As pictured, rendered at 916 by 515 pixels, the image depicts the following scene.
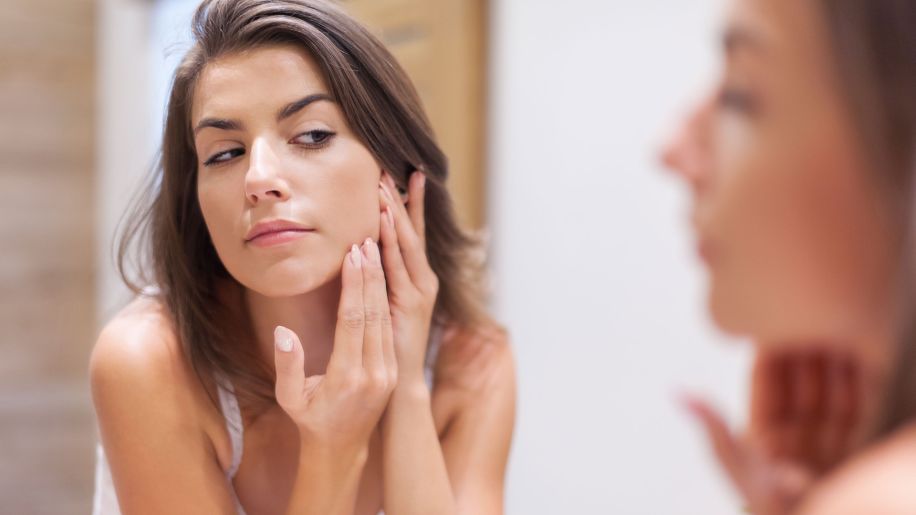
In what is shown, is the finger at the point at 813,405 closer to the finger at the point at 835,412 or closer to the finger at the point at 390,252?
the finger at the point at 835,412

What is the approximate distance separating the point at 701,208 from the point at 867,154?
0.08m

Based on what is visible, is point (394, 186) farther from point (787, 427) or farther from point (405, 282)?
point (787, 427)

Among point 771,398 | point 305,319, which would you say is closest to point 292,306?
point 305,319

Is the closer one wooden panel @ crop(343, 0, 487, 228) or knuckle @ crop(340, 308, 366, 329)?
knuckle @ crop(340, 308, 366, 329)

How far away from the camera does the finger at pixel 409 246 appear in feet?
3.05

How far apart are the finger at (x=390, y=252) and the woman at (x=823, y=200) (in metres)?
0.51

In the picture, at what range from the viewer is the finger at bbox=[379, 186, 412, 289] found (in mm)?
917

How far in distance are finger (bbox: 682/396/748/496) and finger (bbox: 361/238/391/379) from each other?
1.43 ft

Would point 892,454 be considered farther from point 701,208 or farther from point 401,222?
point 401,222

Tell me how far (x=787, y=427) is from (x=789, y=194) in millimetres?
167

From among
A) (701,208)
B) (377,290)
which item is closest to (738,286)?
(701,208)

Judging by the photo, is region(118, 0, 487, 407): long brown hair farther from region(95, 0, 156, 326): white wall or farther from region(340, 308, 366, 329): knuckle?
region(95, 0, 156, 326): white wall

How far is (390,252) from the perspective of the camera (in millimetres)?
918

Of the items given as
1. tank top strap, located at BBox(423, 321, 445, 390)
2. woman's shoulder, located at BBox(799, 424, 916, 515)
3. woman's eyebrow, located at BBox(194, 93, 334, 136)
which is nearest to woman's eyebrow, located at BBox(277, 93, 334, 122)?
woman's eyebrow, located at BBox(194, 93, 334, 136)
